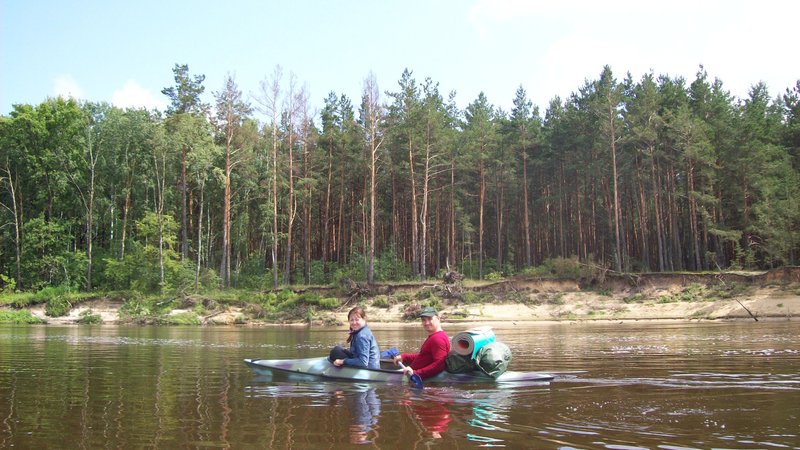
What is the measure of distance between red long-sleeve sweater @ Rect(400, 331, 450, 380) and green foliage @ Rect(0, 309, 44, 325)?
36563mm

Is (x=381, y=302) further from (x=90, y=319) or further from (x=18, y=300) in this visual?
(x=18, y=300)

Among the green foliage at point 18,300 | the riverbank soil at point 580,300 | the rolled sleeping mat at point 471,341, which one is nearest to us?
the rolled sleeping mat at point 471,341

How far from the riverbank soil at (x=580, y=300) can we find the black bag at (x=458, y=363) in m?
24.8

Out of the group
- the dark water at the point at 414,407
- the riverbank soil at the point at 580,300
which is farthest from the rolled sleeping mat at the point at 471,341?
the riverbank soil at the point at 580,300

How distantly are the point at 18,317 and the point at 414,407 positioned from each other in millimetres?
40362

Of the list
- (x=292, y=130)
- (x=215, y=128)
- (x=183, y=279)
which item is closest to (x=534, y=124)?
(x=292, y=130)

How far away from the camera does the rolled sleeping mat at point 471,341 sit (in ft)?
35.8

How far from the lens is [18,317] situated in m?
39.2

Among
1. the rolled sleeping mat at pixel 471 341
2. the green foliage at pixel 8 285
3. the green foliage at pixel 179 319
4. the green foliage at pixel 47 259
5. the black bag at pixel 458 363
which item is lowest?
the green foliage at pixel 179 319

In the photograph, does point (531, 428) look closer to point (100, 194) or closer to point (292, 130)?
point (292, 130)

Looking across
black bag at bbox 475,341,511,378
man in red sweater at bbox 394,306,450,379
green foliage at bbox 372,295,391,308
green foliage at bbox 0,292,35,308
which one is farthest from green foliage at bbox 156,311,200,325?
black bag at bbox 475,341,511,378

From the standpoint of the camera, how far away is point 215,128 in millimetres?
50344

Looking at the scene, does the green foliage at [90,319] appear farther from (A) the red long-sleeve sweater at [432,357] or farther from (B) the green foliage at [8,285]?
(A) the red long-sleeve sweater at [432,357]

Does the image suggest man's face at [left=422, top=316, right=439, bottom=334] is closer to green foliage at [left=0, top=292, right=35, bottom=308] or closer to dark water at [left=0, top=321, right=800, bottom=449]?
dark water at [left=0, top=321, right=800, bottom=449]
